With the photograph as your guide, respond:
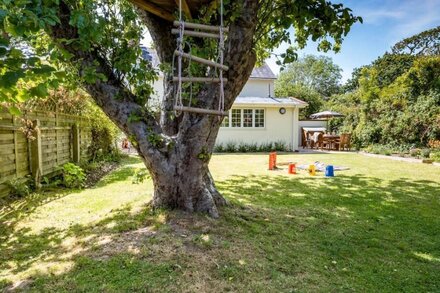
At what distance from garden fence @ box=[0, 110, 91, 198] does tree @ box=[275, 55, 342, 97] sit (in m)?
47.6

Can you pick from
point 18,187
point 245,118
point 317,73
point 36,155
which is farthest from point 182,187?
point 317,73

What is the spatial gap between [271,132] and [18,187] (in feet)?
45.8

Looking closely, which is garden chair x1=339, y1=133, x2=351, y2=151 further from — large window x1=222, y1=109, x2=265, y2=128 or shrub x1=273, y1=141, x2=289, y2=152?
large window x1=222, y1=109, x2=265, y2=128

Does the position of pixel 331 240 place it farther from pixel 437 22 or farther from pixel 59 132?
pixel 437 22

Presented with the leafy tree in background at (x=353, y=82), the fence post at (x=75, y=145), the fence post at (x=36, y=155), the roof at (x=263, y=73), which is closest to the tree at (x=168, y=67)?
the fence post at (x=36, y=155)

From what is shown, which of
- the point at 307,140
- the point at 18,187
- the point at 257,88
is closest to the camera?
the point at 18,187

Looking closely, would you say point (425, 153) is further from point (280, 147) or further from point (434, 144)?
point (280, 147)

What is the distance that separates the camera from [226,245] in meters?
3.34

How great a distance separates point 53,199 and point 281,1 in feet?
17.3

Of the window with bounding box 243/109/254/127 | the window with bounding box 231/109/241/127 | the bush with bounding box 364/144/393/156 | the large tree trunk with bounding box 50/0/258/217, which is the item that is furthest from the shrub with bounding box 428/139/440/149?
the large tree trunk with bounding box 50/0/258/217

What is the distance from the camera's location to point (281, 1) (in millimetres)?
4520

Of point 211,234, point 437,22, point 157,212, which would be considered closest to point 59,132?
point 157,212

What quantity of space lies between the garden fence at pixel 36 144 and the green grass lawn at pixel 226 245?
2.02 feet

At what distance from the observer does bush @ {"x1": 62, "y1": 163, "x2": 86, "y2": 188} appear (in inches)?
277
